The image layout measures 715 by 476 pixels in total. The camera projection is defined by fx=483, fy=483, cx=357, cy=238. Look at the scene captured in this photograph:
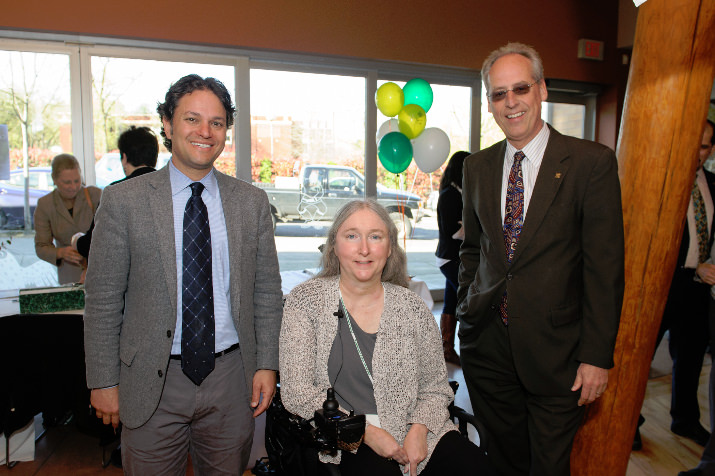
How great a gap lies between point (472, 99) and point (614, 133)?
6.64 ft

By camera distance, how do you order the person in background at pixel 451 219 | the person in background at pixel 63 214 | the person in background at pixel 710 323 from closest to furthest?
1. the person in background at pixel 710 323
2. the person in background at pixel 63 214
3. the person in background at pixel 451 219

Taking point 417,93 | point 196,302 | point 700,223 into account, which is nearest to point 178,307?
point 196,302

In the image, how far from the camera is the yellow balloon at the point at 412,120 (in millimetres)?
4277

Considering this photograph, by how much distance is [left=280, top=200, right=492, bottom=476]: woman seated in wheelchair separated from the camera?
1.69m

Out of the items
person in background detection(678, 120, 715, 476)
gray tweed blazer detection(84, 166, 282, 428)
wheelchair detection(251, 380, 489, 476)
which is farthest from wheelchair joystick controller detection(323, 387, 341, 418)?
person in background detection(678, 120, 715, 476)

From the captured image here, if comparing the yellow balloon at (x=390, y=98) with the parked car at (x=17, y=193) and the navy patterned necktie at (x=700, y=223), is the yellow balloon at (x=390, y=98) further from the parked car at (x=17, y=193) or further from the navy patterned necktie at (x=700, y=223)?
the parked car at (x=17, y=193)

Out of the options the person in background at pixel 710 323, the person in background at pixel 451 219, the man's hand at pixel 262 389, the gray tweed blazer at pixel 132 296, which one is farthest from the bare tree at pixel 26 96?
the person in background at pixel 710 323

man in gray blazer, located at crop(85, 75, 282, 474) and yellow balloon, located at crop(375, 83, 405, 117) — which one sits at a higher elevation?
yellow balloon, located at crop(375, 83, 405, 117)

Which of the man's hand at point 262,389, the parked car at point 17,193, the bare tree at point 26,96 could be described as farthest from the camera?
the parked car at point 17,193

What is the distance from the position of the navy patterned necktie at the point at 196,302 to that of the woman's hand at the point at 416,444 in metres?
0.73

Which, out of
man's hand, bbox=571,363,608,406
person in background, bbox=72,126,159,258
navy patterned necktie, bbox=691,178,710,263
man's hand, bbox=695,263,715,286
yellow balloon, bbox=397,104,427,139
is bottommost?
man's hand, bbox=571,363,608,406

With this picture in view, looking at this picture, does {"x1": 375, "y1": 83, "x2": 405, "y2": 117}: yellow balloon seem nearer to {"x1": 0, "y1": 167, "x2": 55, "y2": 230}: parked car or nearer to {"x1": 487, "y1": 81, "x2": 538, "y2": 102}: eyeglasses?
{"x1": 487, "y1": 81, "x2": 538, "y2": 102}: eyeglasses

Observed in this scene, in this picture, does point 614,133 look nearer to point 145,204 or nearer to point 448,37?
point 448,37

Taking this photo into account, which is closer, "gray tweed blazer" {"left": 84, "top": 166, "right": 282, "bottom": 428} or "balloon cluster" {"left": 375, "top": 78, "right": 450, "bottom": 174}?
"gray tweed blazer" {"left": 84, "top": 166, "right": 282, "bottom": 428}
